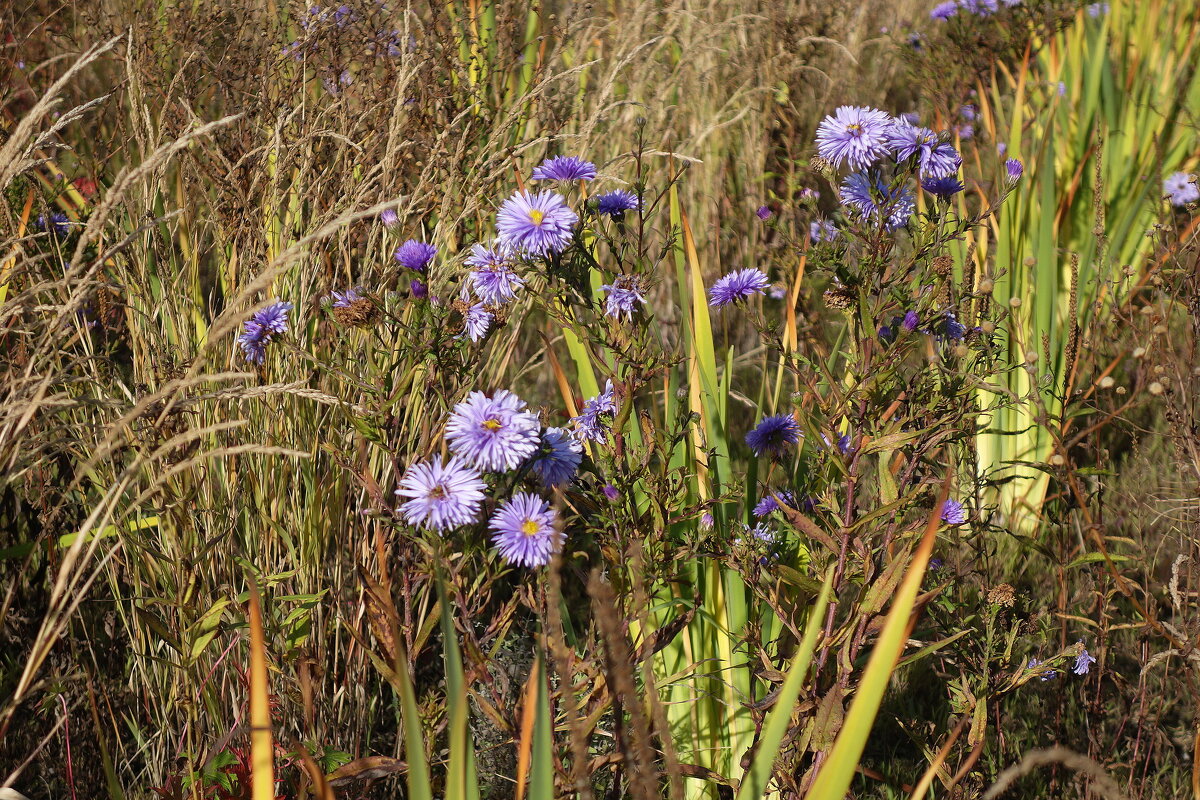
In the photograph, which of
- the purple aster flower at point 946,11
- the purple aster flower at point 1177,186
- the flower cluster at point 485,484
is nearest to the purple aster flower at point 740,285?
the flower cluster at point 485,484

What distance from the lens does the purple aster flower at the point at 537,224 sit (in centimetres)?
124

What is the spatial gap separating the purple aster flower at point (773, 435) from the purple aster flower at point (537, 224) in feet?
1.40

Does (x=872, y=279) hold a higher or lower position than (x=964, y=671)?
higher

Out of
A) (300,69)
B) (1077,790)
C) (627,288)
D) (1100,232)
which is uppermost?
(300,69)

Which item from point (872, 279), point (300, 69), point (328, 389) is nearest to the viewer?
point (872, 279)

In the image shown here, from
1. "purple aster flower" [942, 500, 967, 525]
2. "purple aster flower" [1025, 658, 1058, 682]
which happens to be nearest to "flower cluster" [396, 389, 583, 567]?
"purple aster flower" [942, 500, 967, 525]

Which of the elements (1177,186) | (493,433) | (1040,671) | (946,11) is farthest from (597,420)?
(946,11)


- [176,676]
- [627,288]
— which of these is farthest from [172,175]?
[627,288]

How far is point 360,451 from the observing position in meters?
1.43

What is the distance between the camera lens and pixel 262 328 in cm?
138

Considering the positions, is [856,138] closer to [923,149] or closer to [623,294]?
[923,149]

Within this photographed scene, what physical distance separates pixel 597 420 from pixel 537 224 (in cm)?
30

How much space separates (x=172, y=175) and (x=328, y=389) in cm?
129

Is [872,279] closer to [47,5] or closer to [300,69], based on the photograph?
[300,69]
